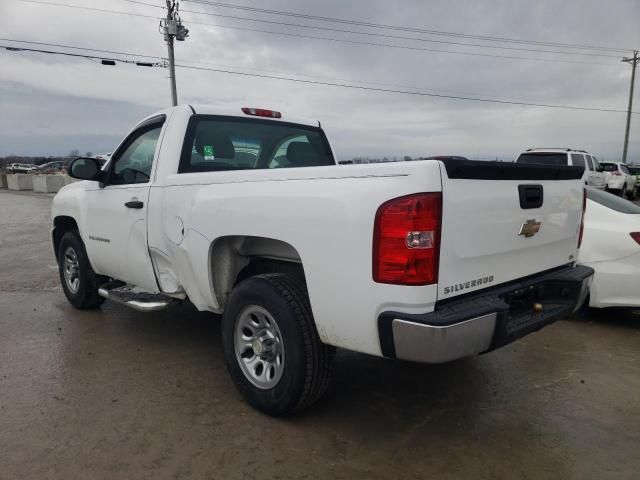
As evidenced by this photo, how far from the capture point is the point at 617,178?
20328 millimetres

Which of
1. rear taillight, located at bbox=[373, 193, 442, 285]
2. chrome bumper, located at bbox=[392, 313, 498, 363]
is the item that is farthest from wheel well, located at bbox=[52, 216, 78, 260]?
chrome bumper, located at bbox=[392, 313, 498, 363]

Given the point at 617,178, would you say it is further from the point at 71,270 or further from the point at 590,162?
the point at 71,270

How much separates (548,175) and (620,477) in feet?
5.52

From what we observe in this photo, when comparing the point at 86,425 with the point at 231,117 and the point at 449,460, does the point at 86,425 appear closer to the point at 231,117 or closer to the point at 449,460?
the point at 449,460

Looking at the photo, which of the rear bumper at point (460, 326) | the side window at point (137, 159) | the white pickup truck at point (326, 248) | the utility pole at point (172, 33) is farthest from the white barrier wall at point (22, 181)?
the rear bumper at point (460, 326)

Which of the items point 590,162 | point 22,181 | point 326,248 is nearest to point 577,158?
point 590,162

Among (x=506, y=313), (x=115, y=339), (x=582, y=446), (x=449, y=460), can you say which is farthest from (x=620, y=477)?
(x=115, y=339)

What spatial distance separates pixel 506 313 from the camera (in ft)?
8.45

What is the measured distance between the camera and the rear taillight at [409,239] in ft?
7.63

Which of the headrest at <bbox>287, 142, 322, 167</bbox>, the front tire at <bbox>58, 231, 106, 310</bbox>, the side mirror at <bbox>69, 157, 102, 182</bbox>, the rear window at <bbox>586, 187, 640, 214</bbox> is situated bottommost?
the front tire at <bbox>58, 231, 106, 310</bbox>

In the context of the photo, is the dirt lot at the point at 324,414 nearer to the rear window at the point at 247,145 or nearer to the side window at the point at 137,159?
the side window at the point at 137,159

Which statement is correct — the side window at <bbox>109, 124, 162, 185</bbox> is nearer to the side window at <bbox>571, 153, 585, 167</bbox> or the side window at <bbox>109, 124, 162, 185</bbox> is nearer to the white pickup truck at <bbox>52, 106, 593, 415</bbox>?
the white pickup truck at <bbox>52, 106, 593, 415</bbox>

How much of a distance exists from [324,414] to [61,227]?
13.3ft

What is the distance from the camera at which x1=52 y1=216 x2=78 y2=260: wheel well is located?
5469 mm
